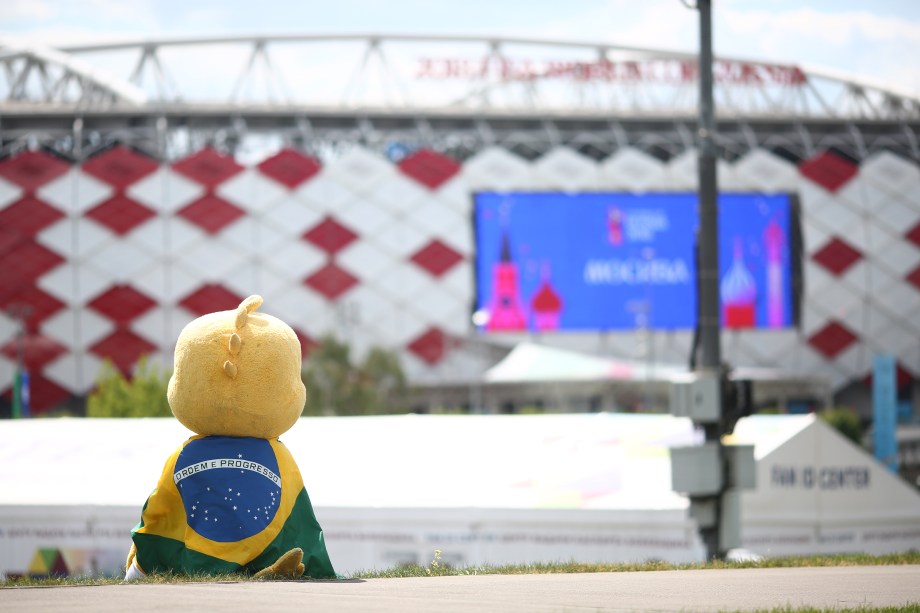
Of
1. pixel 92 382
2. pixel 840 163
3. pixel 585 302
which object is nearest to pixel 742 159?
pixel 840 163

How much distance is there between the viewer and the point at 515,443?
1714cm

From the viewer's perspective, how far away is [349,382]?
43812mm

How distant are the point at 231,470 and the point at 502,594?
2.46m

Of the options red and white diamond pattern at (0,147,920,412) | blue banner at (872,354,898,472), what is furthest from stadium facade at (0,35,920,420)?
blue banner at (872,354,898,472)

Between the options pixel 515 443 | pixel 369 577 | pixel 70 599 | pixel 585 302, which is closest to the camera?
pixel 70 599

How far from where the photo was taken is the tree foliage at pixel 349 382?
41.6 metres

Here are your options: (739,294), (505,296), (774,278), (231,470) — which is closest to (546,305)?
(505,296)

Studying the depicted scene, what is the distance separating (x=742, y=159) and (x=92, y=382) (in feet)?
89.6

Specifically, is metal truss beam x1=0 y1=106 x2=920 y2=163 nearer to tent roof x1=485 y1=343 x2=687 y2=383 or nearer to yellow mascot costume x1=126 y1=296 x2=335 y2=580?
tent roof x1=485 y1=343 x2=687 y2=383

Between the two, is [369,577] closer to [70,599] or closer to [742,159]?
[70,599]

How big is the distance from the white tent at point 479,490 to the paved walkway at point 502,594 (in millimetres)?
6335

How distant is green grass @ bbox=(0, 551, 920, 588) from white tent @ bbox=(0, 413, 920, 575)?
4.03 m

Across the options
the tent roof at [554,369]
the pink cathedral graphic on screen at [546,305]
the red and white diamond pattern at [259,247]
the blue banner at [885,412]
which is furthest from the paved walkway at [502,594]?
the pink cathedral graphic on screen at [546,305]

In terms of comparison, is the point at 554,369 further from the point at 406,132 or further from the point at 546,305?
the point at 406,132
